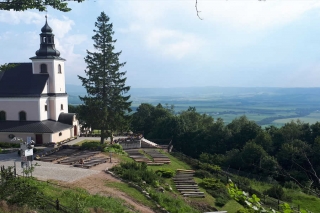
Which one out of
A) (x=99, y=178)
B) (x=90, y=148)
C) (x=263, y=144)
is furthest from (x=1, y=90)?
(x=263, y=144)

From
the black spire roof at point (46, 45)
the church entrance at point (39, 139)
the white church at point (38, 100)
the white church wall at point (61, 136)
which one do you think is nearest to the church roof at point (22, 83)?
the white church at point (38, 100)

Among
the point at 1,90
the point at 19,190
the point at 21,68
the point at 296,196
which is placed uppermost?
the point at 21,68

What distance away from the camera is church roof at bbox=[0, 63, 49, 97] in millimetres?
36094

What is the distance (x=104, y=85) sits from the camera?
3512 centimetres

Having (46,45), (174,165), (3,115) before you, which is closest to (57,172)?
(174,165)

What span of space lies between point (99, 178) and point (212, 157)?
15113 millimetres

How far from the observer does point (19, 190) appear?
12.2 m

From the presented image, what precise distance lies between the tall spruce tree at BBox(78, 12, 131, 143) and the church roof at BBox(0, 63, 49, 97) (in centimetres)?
500

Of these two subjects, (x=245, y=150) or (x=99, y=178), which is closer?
(x=99, y=178)

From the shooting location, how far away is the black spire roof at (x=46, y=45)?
3743cm

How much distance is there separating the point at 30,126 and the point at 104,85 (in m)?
8.83

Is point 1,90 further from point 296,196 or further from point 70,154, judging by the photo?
point 296,196

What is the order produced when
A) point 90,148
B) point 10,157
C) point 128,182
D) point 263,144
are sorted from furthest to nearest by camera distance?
point 263,144
point 90,148
point 10,157
point 128,182

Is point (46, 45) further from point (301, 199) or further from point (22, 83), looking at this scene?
point (301, 199)
